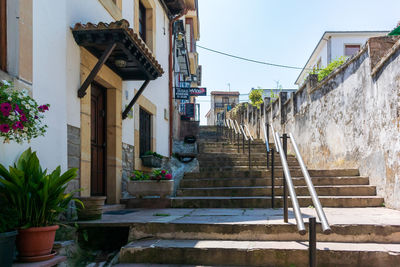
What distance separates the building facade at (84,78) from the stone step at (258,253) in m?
1.34

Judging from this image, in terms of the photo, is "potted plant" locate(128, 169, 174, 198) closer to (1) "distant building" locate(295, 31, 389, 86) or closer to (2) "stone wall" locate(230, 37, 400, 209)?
(2) "stone wall" locate(230, 37, 400, 209)

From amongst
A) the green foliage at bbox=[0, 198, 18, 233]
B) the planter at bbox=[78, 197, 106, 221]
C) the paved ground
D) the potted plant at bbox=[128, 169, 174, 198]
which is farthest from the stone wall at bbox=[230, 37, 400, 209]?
the green foliage at bbox=[0, 198, 18, 233]

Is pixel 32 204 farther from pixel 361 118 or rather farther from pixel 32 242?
pixel 361 118

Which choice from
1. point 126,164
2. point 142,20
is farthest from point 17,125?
point 142,20

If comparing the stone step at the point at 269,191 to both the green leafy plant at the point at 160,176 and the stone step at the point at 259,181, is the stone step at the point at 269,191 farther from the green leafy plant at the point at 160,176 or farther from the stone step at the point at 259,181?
the green leafy plant at the point at 160,176

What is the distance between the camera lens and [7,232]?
243 cm

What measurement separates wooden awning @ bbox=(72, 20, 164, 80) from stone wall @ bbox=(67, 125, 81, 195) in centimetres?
104

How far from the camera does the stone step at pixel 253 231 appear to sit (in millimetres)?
3598

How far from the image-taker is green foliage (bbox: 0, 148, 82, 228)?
278 cm

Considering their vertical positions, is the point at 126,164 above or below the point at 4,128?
below

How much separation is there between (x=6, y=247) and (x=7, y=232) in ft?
0.31

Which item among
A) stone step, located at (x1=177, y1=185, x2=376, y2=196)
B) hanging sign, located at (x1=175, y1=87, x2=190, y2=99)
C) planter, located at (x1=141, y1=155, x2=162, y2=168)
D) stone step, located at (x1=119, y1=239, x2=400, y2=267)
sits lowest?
stone step, located at (x1=119, y1=239, x2=400, y2=267)

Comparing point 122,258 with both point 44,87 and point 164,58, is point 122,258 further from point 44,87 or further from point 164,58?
point 164,58

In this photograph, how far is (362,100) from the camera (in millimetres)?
6141
